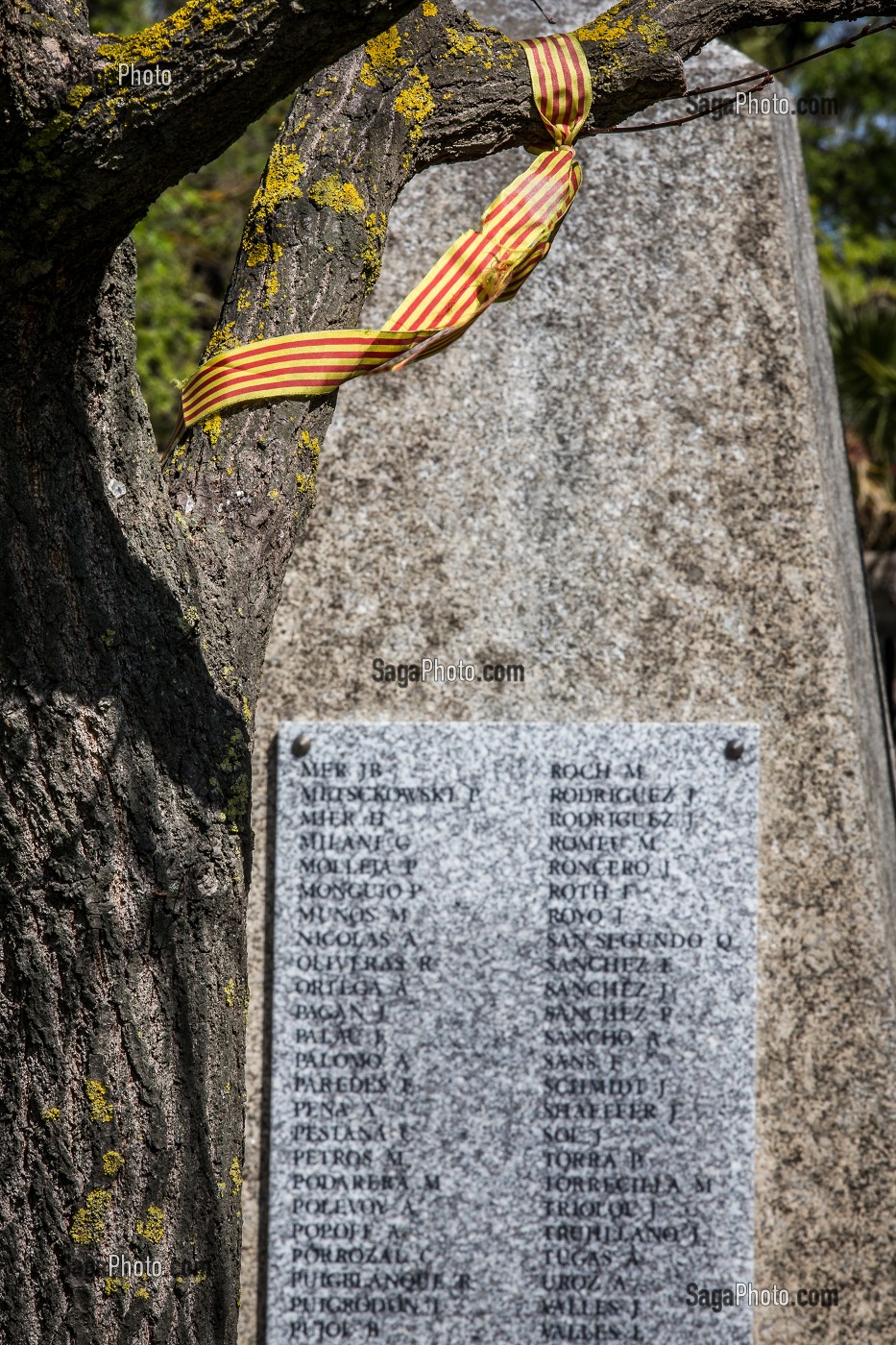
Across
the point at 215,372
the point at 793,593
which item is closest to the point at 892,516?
the point at 793,593

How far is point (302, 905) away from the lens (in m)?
2.71

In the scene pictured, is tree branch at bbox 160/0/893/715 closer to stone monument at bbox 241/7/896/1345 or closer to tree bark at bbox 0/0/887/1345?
tree bark at bbox 0/0/887/1345

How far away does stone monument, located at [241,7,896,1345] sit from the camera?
2623 mm

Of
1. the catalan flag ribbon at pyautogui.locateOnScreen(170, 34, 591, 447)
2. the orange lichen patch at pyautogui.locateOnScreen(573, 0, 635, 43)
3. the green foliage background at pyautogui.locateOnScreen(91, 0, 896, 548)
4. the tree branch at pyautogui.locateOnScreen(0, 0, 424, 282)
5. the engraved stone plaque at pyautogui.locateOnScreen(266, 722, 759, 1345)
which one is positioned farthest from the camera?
the green foliage background at pyautogui.locateOnScreen(91, 0, 896, 548)

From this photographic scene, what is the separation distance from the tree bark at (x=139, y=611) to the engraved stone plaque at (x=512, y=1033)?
44.4 inches

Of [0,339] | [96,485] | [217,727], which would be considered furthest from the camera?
[217,727]

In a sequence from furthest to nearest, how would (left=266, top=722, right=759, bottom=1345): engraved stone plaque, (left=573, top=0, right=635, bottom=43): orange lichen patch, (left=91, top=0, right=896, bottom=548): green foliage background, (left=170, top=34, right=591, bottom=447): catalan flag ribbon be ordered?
1. (left=91, top=0, right=896, bottom=548): green foliage background
2. (left=266, top=722, right=759, bottom=1345): engraved stone plaque
3. (left=573, top=0, right=635, bottom=43): orange lichen patch
4. (left=170, top=34, right=591, bottom=447): catalan flag ribbon

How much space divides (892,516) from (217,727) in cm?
699

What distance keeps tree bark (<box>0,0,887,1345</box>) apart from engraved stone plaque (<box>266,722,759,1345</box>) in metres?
1.13

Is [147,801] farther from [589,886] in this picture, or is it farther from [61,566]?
[589,886]

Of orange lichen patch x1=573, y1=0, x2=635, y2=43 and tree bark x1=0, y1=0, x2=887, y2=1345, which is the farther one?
orange lichen patch x1=573, y1=0, x2=635, y2=43

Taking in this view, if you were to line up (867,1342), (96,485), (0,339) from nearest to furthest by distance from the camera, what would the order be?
(0,339), (96,485), (867,1342)

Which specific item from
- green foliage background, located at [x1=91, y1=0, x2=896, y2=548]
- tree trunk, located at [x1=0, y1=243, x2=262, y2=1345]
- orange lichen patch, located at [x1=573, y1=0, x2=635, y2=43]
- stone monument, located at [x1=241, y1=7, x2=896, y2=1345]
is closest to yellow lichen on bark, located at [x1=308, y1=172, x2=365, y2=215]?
tree trunk, located at [x1=0, y1=243, x2=262, y2=1345]

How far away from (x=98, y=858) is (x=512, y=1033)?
1533 millimetres
